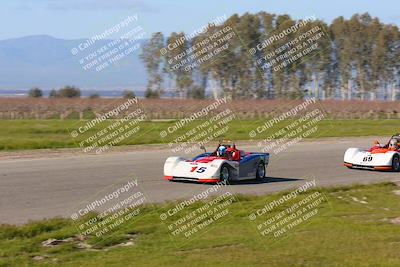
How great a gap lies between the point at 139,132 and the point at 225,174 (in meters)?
16.2

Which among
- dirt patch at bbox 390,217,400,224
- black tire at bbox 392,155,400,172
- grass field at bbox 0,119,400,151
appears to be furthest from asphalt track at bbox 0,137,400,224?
dirt patch at bbox 390,217,400,224

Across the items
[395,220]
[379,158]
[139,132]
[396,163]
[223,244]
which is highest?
[223,244]


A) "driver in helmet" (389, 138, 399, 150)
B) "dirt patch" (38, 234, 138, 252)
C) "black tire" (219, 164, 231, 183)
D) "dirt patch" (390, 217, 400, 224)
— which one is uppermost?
"dirt patch" (38, 234, 138, 252)

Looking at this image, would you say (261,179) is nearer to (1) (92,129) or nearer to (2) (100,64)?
(2) (100,64)

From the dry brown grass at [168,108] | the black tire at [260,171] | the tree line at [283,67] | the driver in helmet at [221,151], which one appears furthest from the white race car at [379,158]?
the tree line at [283,67]

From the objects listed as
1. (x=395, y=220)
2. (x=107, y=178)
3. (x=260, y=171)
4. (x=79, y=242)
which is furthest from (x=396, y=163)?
(x=79, y=242)

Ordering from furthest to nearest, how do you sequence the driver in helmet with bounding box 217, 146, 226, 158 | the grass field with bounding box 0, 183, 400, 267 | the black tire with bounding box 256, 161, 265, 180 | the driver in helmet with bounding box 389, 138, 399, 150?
the driver in helmet with bounding box 389, 138, 399, 150 → the black tire with bounding box 256, 161, 265, 180 → the driver in helmet with bounding box 217, 146, 226, 158 → the grass field with bounding box 0, 183, 400, 267

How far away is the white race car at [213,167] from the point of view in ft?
59.4

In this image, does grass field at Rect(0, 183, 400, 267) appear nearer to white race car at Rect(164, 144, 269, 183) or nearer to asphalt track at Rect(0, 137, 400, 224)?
asphalt track at Rect(0, 137, 400, 224)

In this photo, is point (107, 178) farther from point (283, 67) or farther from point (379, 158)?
point (283, 67)

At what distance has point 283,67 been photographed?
74125 millimetres

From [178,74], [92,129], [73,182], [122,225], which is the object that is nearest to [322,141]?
[92,129]

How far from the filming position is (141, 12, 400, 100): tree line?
7612cm

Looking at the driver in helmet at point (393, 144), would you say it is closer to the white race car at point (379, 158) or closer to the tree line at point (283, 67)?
the white race car at point (379, 158)
